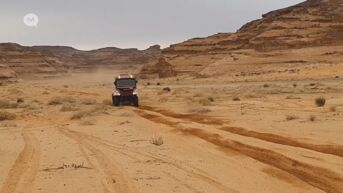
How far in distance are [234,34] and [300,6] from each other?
51.6 ft

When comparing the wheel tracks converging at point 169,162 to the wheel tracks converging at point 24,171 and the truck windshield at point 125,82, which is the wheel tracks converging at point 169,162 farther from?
the truck windshield at point 125,82

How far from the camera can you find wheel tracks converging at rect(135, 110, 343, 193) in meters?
9.88

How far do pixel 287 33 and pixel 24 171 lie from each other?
326ft

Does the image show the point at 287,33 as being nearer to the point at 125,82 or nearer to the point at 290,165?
the point at 125,82

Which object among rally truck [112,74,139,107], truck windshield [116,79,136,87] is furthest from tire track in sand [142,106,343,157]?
truck windshield [116,79,136,87]

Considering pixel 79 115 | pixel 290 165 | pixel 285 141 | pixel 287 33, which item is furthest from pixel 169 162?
pixel 287 33

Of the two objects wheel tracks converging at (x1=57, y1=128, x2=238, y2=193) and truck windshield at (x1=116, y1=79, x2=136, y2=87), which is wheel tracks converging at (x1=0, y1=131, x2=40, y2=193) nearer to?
wheel tracks converging at (x1=57, y1=128, x2=238, y2=193)

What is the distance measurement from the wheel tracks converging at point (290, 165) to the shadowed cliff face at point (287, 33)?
88939mm

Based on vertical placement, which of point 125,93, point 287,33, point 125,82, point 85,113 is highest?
point 287,33

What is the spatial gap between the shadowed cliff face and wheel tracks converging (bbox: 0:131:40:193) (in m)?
90.8

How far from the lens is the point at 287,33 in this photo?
106812mm

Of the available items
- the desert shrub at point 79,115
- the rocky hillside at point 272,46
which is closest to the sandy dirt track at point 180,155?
the desert shrub at point 79,115

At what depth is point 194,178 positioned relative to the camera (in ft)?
34.5

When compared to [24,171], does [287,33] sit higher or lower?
higher
